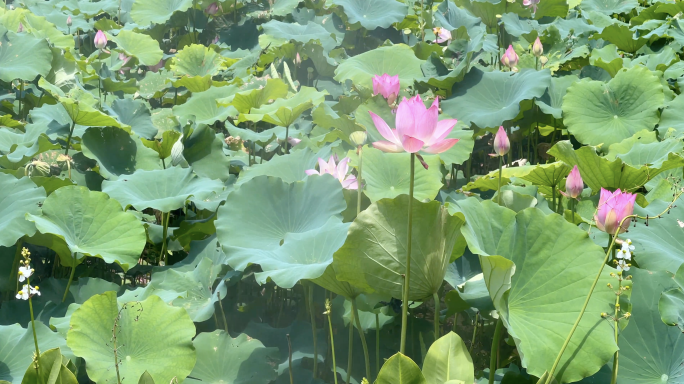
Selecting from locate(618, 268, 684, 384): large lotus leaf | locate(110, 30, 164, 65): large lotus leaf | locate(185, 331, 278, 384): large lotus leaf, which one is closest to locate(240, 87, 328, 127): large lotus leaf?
locate(185, 331, 278, 384): large lotus leaf

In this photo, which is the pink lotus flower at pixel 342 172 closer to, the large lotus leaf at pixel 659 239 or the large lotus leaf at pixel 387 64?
the large lotus leaf at pixel 659 239

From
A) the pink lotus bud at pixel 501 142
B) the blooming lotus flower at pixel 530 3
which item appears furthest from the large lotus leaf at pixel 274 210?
the blooming lotus flower at pixel 530 3

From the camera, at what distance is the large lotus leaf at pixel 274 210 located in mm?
1502

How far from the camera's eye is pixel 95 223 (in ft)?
5.70

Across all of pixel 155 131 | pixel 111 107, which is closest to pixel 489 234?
pixel 155 131

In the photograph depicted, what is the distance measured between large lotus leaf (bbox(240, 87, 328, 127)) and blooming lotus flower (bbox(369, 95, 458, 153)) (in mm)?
1035

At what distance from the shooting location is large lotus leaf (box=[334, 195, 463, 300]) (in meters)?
1.20

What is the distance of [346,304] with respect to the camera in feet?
5.30

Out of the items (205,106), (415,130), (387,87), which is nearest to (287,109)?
(387,87)

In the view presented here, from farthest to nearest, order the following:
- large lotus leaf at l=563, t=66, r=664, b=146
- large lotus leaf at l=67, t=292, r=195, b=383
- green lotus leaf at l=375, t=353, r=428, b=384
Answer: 1. large lotus leaf at l=563, t=66, r=664, b=146
2. large lotus leaf at l=67, t=292, r=195, b=383
3. green lotus leaf at l=375, t=353, r=428, b=384

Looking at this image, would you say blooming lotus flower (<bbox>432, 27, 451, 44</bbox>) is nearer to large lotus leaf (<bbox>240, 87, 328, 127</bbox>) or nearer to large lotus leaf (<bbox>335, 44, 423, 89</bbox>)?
large lotus leaf (<bbox>335, 44, 423, 89</bbox>)

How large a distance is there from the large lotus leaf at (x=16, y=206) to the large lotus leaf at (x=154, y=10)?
7.49ft

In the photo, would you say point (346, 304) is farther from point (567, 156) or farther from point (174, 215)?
point (174, 215)

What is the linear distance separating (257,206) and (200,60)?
186cm
